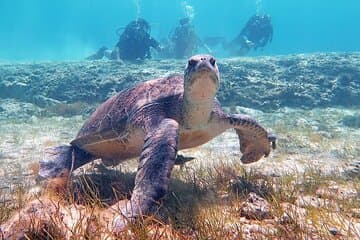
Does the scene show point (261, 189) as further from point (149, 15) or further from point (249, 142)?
point (149, 15)

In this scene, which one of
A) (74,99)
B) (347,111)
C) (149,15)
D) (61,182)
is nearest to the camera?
(61,182)

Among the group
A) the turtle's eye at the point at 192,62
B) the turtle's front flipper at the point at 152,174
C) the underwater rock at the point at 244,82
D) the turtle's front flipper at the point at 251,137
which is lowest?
the turtle's front flipper at the point at 152,174

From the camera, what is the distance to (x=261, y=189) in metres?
4.49

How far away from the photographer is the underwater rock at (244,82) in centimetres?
1398

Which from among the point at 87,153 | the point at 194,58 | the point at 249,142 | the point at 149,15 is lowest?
the point at 87,153

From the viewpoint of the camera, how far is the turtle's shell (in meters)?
4.93

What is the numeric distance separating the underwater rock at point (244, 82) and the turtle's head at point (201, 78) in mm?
9304

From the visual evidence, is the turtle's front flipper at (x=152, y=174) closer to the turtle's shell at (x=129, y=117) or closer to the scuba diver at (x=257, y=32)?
the turtle's shell at (x=129, y=117)

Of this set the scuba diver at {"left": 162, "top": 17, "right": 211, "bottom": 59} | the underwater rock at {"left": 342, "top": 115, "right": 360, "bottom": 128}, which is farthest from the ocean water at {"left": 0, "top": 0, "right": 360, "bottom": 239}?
the scuba diver at {"left": 162, "top": 17, "right": 211, "bottom": 59}

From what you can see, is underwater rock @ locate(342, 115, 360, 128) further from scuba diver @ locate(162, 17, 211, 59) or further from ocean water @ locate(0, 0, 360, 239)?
scuba diver @ locate(162, 17, 211, 59)

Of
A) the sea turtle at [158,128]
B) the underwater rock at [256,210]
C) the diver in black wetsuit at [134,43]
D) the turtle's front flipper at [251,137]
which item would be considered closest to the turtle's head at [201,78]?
the sea turtle at [158,128]

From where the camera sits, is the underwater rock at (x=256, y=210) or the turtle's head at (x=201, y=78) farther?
the turtle's head at (x=201, y=78)

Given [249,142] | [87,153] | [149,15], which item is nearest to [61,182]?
[87,153]

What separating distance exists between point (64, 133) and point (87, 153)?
194 inches
